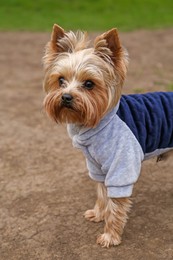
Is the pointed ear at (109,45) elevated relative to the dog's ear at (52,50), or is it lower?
elevated

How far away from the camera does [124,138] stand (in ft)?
14.3

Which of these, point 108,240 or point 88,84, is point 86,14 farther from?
point 108,240

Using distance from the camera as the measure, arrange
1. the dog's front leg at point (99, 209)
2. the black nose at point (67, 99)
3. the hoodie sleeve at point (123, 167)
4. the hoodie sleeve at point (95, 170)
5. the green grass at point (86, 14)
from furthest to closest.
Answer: the green grass at point (86, 14), the dog's front leg at point (99, 209), the hoodie sleeve at point (95, 170), the hoodie sleeve at point (123, 167), the black nose at point (67, 99)

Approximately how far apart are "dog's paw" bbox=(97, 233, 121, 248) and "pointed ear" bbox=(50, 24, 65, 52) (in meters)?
1.90

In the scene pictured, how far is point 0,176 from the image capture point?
6.02m

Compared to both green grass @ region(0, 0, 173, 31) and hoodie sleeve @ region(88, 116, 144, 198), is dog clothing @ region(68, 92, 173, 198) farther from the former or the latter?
green grass @ region(0, 0, 173, 31)

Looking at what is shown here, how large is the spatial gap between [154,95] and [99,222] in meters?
1.51

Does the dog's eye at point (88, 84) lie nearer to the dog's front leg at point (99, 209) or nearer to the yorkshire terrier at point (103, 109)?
the yorkshire terrier at point (103, 109)

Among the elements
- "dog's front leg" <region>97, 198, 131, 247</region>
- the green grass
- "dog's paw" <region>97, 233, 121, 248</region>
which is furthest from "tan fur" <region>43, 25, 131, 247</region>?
the green grass

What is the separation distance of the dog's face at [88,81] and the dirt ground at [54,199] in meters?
Answer: 1.25

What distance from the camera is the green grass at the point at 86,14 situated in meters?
15.8

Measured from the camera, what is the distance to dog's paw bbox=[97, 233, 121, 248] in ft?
15.3

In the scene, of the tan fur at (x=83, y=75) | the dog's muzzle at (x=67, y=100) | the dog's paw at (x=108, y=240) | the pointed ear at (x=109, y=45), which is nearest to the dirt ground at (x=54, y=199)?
the dog's paw at (x=108, y=240)

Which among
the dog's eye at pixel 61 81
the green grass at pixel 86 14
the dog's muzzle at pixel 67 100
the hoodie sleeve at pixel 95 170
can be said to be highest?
the dog's eye at pixel 61 81
